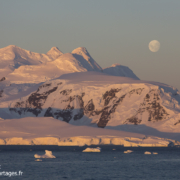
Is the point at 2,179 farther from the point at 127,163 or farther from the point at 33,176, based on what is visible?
the point at 127,163

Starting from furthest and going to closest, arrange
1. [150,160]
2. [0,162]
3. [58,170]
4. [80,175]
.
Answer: [150,160]
[0,162]
[58,170]
[80,175]

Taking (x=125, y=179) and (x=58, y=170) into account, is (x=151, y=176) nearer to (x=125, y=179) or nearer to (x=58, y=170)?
(x=125, y=179)

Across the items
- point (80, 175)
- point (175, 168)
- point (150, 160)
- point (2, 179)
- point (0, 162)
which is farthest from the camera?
point (150, 160)

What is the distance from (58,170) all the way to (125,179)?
20.3m

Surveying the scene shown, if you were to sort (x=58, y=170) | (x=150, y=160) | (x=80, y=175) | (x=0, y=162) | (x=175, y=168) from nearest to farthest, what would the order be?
(x=80, y=175) → (x=58, y=170) → (x=175, y=168) → (x=0, y=162) → (x=150, y=160)

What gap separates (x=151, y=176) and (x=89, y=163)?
3072 cm

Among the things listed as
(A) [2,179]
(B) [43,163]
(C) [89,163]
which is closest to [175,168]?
(C) [89,163]

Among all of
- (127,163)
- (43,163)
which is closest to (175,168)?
(127,163)

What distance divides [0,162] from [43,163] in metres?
13.1

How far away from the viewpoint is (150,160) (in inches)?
5738

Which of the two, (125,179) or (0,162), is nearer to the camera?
(125,179)

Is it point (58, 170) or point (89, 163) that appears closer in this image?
point (58, 170)

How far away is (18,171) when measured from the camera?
112 metres

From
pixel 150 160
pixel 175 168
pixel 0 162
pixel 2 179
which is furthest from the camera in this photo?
pixel 150 160
